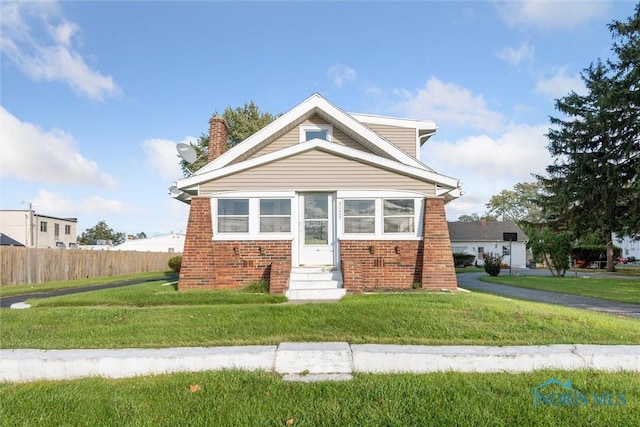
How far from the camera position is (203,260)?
10117mm

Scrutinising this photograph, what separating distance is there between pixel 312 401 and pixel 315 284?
20.0ft

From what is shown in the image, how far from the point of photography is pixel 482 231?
4397 centimetres

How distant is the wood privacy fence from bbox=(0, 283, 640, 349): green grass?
1222 cm

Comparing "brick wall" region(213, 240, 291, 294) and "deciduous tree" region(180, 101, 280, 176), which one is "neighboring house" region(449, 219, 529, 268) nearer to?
"deciduous tree" region(180, 101, 280, 176)

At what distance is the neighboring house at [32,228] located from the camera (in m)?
39.0

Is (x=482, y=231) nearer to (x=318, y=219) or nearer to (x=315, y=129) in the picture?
(x=315, y=129)

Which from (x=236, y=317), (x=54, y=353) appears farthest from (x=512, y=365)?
(x=54, y=353)

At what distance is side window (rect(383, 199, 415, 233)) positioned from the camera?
10547mm

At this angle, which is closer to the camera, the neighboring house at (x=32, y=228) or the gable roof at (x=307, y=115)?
the gable roof at (x=307, y=115)

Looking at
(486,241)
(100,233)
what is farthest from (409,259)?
(100,233)

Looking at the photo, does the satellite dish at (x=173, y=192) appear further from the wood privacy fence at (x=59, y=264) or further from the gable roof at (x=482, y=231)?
the gable roof at (x=482, y=231)

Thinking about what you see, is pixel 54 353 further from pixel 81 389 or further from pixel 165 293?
pixel 165 293

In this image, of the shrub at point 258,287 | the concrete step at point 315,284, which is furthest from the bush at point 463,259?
the shrub at point 258,287

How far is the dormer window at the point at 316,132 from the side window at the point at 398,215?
3480mm
